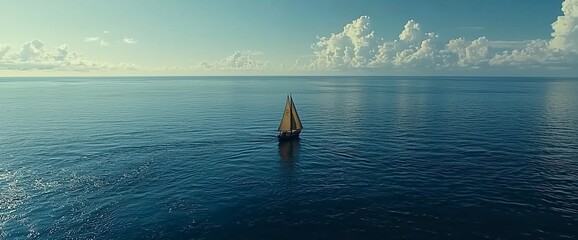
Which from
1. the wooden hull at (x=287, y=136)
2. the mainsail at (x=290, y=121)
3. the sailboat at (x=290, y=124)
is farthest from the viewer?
the mainsail at (x=290, y=121)

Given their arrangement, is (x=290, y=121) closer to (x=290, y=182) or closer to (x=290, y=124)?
(x=290, y=124)

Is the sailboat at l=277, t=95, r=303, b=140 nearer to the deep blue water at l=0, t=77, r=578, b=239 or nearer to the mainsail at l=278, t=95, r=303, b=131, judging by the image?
the mainsail at l=278, t=95, r=303, b=131

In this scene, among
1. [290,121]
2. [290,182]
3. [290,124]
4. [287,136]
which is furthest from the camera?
[290,121]

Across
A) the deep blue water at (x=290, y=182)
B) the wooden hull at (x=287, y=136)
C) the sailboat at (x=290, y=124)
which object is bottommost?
the deep blue water at (x=290, y=182)

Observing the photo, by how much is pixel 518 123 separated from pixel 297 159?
283 ft

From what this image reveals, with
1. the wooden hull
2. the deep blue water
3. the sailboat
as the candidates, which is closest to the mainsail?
the sailboat

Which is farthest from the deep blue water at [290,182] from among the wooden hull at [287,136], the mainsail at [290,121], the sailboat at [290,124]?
the mainsail at [290,121]

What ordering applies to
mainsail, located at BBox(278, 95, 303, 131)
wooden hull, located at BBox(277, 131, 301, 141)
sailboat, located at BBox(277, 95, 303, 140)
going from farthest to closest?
mainsail, located at BBox(278, 95, 303, 131), sailboat, located at BBox(277, 95, 303, 140), wooden hull, located at BBox(277, 131, 301, 141)

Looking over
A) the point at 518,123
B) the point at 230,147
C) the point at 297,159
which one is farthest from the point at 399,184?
the point at 518,123

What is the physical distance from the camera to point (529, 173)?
70.1 meters

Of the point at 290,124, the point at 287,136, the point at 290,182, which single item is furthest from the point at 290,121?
the point at 290,182

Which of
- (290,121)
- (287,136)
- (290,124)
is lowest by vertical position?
Answer: (287,136)

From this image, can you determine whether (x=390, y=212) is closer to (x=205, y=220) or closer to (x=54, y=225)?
(x=205, y=220)

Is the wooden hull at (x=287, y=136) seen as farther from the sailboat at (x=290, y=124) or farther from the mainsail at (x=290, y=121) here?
the mainsail at (x=290, y=121)
